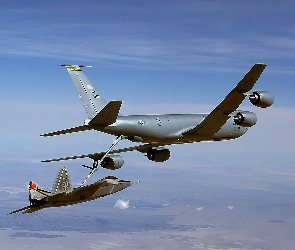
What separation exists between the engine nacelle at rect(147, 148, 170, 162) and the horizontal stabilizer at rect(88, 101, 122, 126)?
11090 mm

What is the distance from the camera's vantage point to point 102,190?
2037 inches

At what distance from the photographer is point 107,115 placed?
170 feet

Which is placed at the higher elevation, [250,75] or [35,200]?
[250,75]

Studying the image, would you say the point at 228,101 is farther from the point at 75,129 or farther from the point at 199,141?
the point at 75,129

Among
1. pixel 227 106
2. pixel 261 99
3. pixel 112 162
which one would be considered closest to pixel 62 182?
pixel 112 162

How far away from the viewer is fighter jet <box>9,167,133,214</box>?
51375 millimetres

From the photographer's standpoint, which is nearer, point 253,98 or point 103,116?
point 103,116

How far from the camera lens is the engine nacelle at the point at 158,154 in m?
62.9

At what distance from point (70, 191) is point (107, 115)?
22.8 feet

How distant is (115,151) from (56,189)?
6.71 m

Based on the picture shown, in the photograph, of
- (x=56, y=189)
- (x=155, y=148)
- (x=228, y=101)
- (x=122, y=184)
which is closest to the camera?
(x=122, y=184)

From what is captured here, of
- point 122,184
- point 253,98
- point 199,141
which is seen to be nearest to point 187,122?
point 199,141

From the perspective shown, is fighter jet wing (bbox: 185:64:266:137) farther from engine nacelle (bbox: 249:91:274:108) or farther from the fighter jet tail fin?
the fighter jet tail fin

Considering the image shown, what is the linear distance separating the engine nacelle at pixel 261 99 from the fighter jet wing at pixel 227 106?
1218 mm
